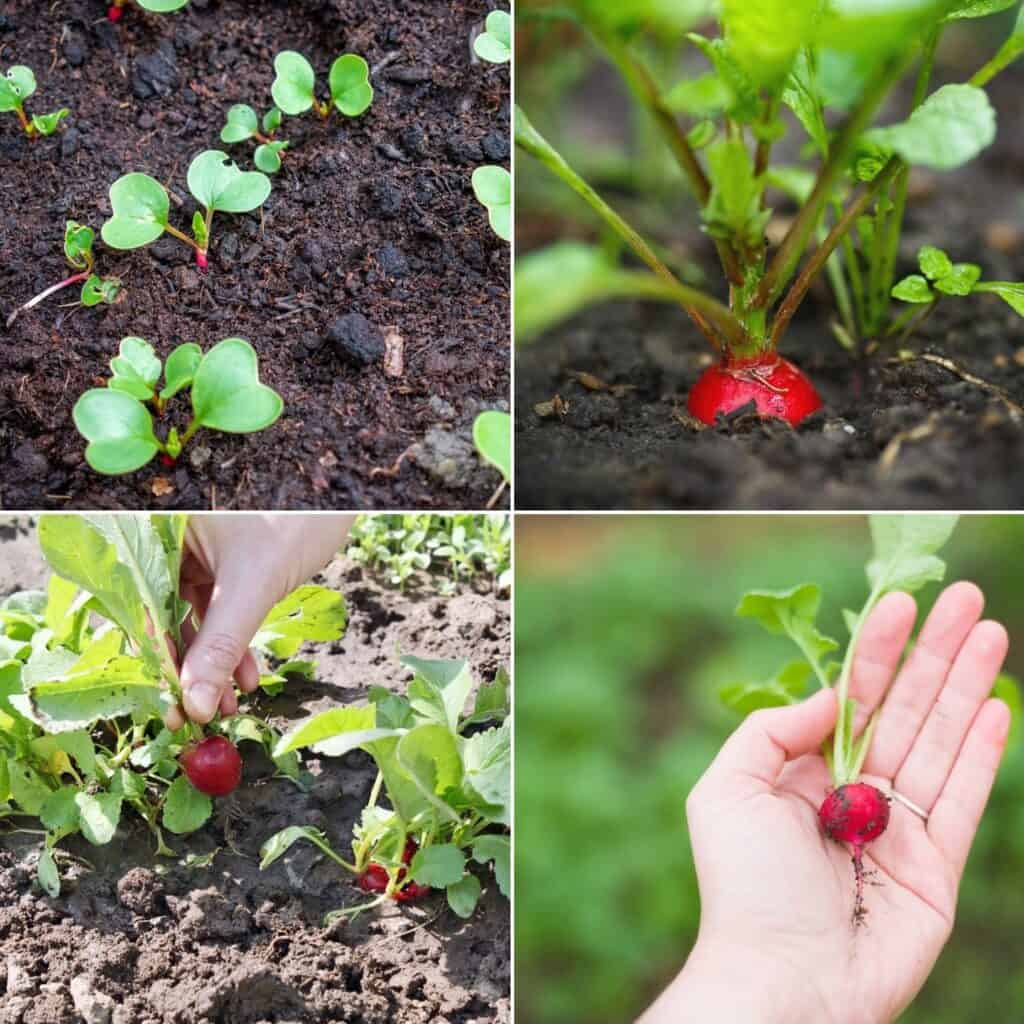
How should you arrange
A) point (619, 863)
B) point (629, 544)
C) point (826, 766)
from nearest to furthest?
1. point (826, 766)
2. point (619, 863)
3. point (629, 544)

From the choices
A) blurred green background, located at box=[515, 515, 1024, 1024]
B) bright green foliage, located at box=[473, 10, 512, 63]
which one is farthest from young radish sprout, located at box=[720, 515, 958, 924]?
bright green foliage, located at box=[473, 10, 512, 63]

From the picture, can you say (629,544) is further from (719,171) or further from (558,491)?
(719,171)

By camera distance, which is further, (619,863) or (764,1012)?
(619,863)

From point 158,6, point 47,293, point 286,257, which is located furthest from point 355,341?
point 158,6

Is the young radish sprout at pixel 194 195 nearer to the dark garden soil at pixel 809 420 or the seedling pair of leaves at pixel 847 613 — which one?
the dark garden soil at pixel 809 420

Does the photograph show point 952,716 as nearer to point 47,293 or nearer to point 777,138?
point 777,138

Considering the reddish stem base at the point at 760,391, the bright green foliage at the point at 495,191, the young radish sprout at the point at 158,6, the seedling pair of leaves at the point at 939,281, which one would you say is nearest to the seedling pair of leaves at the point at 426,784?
the reddish stem base at the point at 760,391

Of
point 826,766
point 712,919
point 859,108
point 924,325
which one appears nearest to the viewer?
point 859,108

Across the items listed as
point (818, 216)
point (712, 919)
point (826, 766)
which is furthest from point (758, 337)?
point (712, 919)
